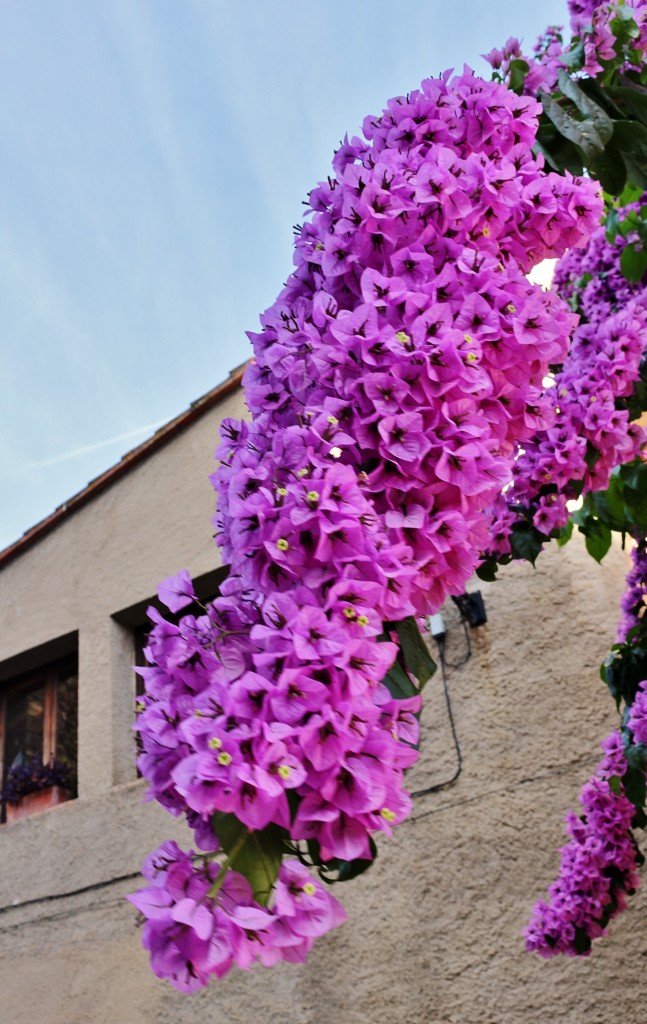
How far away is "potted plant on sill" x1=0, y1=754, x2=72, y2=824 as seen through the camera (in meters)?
5.82

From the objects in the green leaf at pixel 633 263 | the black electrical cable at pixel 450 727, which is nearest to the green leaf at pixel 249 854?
the green leaf at pixel 633 263

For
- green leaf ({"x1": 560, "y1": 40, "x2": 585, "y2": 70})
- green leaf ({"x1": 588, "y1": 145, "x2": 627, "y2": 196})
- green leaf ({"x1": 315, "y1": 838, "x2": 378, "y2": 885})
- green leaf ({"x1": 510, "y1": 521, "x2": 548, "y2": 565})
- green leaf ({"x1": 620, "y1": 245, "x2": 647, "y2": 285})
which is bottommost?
green leaf ({"x1": 315, "y1": 838, "x2": 378, "y2": 885})

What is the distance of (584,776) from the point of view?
420cm

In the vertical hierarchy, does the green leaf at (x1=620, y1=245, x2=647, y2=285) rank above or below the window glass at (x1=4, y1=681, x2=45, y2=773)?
above

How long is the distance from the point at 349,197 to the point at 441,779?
11.8ft

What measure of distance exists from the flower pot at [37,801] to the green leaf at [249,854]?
5.20 m

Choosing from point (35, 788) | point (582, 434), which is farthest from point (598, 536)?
point (35, 788)

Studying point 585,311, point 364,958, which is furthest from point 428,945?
point 585,311

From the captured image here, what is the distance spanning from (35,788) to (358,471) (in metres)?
A: 5.28

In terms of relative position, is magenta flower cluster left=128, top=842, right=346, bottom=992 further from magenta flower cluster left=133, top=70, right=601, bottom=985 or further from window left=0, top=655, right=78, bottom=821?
window left=0, top=655, right=78, bottom=821

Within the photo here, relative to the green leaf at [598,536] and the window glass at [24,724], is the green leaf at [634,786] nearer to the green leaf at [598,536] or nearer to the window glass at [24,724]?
the green leaf at [598,536]

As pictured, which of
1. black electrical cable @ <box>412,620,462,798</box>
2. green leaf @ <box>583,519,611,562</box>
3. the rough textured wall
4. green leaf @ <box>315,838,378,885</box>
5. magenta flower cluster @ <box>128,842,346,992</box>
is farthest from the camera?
black electrical cable @ <box>412,620,462,798</box>

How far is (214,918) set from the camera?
0.92m

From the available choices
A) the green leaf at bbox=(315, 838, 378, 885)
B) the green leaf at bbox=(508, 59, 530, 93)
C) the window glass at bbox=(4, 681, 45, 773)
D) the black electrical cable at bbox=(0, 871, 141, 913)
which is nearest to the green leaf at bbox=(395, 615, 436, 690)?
the green leaf at bbox=(315, 838, 378, 885)
